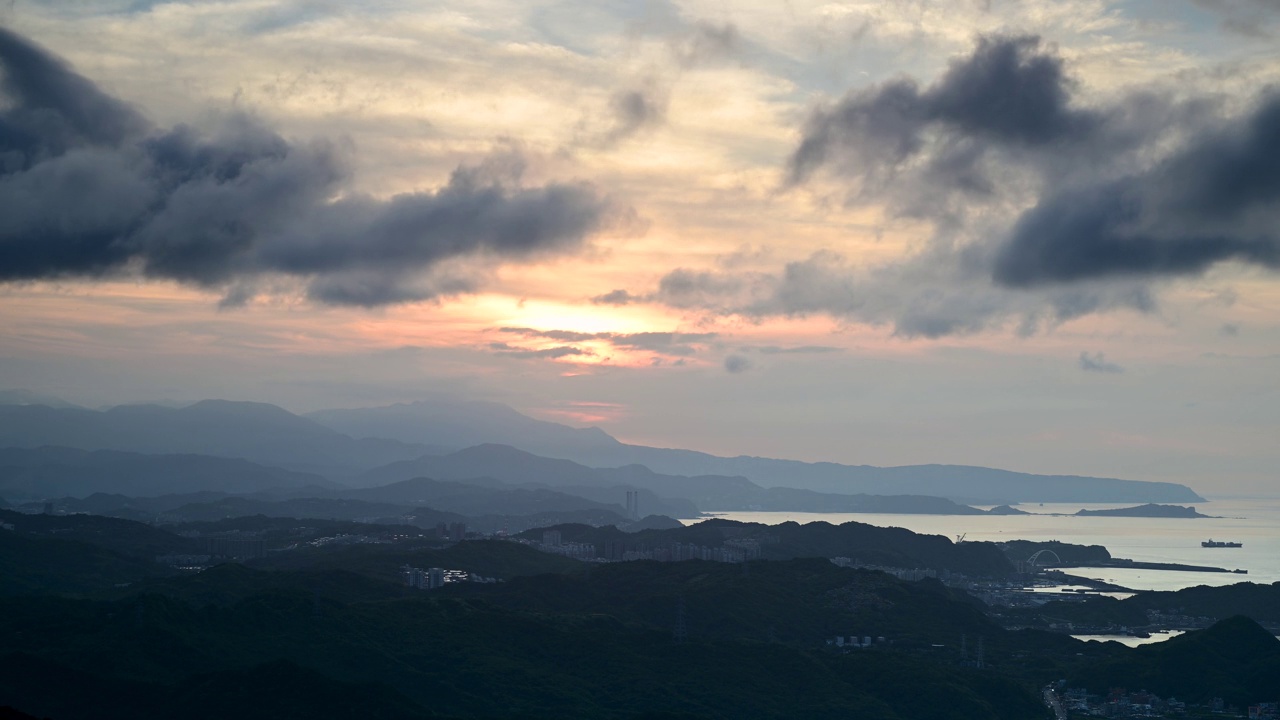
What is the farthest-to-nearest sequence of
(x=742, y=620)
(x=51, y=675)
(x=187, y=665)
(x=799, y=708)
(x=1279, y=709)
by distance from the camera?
1. (x=742, y=620)
2. (x=1279, y=709)
3. (x=799, y=708)
4. (x=187, y=665)
5. (x=51, y=675)

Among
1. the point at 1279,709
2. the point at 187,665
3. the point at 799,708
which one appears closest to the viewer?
the point at 187,665

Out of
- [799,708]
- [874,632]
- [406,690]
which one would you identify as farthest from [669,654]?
[874,632]

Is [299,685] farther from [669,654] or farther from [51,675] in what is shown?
[669,654]

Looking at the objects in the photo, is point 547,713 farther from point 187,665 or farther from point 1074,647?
point 1074,647

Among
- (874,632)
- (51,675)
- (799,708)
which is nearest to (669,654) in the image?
(799,708)

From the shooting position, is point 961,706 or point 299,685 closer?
point 299,685

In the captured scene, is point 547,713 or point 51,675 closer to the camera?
point 51,675

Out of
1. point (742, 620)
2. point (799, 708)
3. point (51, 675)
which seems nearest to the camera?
point (51, 675)

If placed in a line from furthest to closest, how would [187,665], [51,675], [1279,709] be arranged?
[1279,709] < [187,665] < [51,675]

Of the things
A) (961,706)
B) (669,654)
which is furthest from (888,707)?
(669,654)
